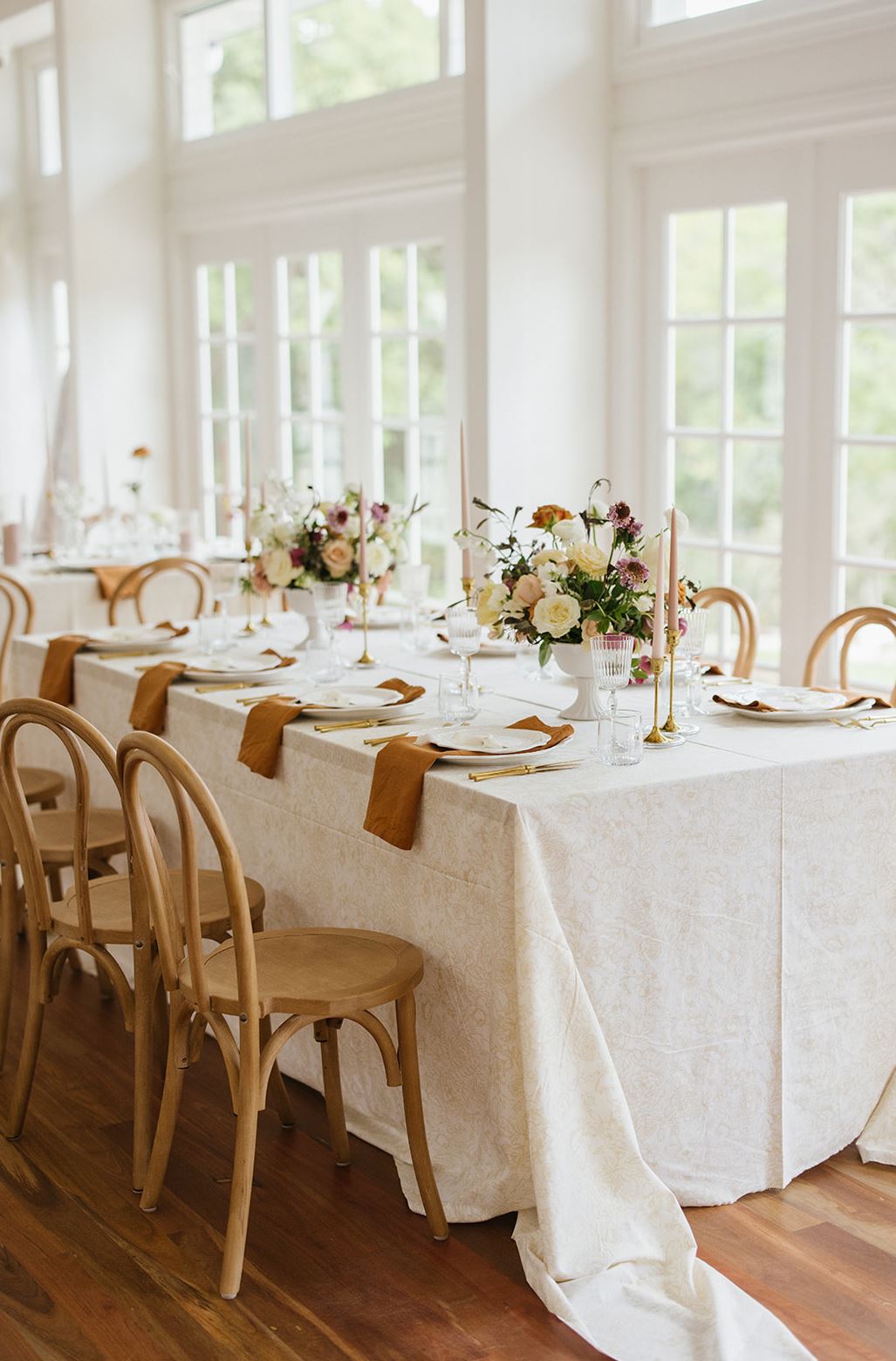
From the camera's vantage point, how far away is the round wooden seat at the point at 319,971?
2.59m

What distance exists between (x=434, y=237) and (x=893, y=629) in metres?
2.89

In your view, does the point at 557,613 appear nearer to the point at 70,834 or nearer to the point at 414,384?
the point at 70,834

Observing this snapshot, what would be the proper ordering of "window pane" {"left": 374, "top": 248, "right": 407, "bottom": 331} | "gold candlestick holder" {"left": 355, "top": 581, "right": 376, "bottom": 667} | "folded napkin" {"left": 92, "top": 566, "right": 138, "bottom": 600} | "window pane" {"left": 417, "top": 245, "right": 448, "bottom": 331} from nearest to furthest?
1. "gold candlestick holder" {"left": 355, "top": 581, "right": 376, "bottom": 667}
2. "folded napkin" {"left": 92, "top": 566, "right": 138, "bottom": 600}
3. "window pane" {"left": 417, "top": 245, "right": 448, "bottom": 331}
4. "window pane" {"left": 374, "top": 248, "right": 407, "bottom": 331}

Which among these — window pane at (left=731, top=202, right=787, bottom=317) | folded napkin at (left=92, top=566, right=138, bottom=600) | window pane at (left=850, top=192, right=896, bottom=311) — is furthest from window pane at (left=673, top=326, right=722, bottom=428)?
folded napkin at (left=92, top=566, right=138, bottom=600)

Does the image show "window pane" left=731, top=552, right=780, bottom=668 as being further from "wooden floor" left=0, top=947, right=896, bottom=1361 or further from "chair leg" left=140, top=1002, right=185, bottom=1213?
"chair leg" left=140, top=1002, right=185, bottom=1213

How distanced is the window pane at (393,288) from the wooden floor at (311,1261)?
387cm

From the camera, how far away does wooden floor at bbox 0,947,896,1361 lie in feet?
8.06

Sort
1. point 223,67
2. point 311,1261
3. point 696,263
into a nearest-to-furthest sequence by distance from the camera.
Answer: point 311,1261 < point 696,263 < point 223,67

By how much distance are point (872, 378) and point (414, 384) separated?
87.4 inches

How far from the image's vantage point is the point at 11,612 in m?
5.36

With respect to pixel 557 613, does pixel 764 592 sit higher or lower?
lower

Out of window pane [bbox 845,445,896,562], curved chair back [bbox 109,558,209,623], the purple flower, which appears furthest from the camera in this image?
curved chair back [bbox 109,558,209,623]

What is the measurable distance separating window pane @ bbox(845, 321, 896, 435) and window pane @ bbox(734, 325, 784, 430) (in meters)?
0.25

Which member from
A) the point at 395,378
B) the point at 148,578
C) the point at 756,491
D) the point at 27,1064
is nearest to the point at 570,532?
the point at 27,1064
